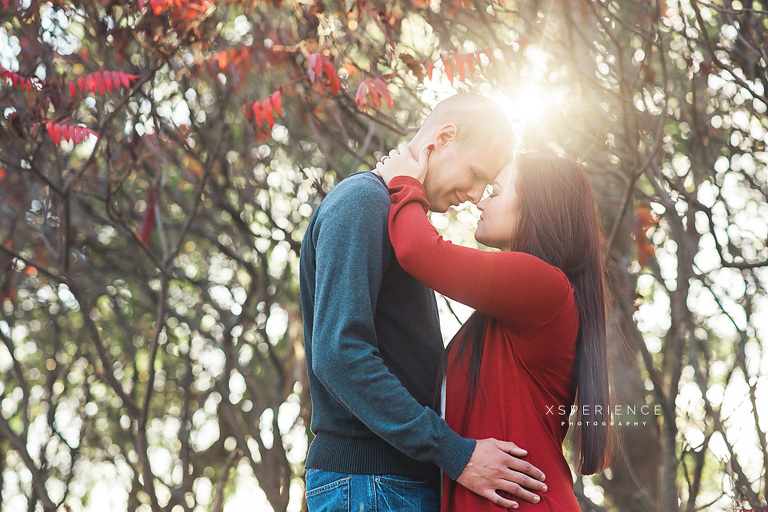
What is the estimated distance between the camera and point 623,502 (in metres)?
7.93

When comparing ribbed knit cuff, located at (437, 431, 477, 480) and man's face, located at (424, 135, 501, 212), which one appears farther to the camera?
man's face, located at (424, 135, 501, 212)

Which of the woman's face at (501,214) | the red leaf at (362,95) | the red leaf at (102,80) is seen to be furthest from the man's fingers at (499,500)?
the red leaf at (102,80)

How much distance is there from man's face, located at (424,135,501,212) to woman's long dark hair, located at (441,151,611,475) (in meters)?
0.12

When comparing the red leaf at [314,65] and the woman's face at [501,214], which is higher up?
the red leaf at [314,65]

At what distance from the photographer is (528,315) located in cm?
222

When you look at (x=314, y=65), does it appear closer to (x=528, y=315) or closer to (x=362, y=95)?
(x=362, y=95)

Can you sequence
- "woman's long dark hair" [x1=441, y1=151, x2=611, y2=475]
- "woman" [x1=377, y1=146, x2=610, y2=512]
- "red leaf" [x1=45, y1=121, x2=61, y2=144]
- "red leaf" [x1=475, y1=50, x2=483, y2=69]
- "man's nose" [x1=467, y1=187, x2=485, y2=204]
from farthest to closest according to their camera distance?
"red leaf" [x1=45, y1=121, x2=61, y2=144], "red leaf" [x1=475, y1=50, x2=483, y2=69], "man's nose" [x1=467, y1=187, x2=485, y2=204], "woman's long dark hair" [x1=441, y1=151, x2=611, y2=475], "woman" [x1=377, y1=146, x2=610, y2=512]

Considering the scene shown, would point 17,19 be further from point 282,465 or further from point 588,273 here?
point 588,273

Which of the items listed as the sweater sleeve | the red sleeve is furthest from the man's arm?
the red sleeve

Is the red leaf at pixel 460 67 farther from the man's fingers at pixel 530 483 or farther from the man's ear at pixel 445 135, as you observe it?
the man's fingers at pixel 530 483

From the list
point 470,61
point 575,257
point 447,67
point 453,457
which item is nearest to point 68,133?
point 447,67

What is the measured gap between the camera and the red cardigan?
2.20 meters

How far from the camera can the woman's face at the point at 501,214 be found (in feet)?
8.37

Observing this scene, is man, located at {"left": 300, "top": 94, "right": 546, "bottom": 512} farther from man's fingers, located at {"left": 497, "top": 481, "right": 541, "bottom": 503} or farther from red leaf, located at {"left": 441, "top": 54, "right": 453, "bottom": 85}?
red leaf, located at {"left": 441, "top": 54, "right": 453, "bottom": 85}
